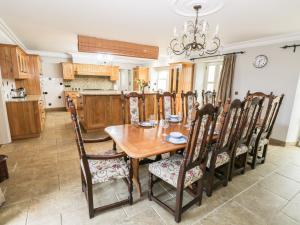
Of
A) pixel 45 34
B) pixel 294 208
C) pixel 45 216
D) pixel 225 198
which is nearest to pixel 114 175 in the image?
pixel 45 216

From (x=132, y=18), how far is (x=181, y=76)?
3.44m

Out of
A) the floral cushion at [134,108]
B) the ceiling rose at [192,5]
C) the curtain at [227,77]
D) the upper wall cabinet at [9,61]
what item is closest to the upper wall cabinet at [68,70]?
the upper wall cabinet at [9,61]

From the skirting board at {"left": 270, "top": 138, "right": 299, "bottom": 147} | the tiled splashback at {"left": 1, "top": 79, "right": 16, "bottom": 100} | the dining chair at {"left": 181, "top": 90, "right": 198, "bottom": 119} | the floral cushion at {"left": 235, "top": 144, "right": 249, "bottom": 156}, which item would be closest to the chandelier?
the dining chair at {"left": 181, "top": 90, "right": 198, "bottom": 119}

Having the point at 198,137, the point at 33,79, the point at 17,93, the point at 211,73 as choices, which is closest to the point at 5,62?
the point at 17,93

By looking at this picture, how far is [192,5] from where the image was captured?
2.14m

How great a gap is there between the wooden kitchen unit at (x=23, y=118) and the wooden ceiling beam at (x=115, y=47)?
1.72 metres

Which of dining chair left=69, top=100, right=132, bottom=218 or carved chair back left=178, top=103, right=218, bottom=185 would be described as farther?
dining chair left=69, top=100, right=132, bottom=218

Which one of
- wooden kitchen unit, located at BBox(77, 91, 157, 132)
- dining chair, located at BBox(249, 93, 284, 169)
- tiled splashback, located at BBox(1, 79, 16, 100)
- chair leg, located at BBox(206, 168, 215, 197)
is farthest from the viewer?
wooden kitchen unit, located at BBox(77, 91, 157, 132)

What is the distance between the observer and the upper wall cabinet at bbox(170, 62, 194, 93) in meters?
5.57

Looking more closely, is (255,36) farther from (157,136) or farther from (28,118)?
(28,118)

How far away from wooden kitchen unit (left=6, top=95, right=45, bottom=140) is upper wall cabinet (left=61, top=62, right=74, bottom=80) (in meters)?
3.43

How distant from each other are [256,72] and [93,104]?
427 cm

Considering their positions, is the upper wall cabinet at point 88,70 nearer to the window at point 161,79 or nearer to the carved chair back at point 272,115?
the window at point 161,79

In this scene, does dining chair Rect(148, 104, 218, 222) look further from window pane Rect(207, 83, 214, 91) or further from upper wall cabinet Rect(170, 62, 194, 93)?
upper wall cabinet Rect(170, 62, 194, 93)
